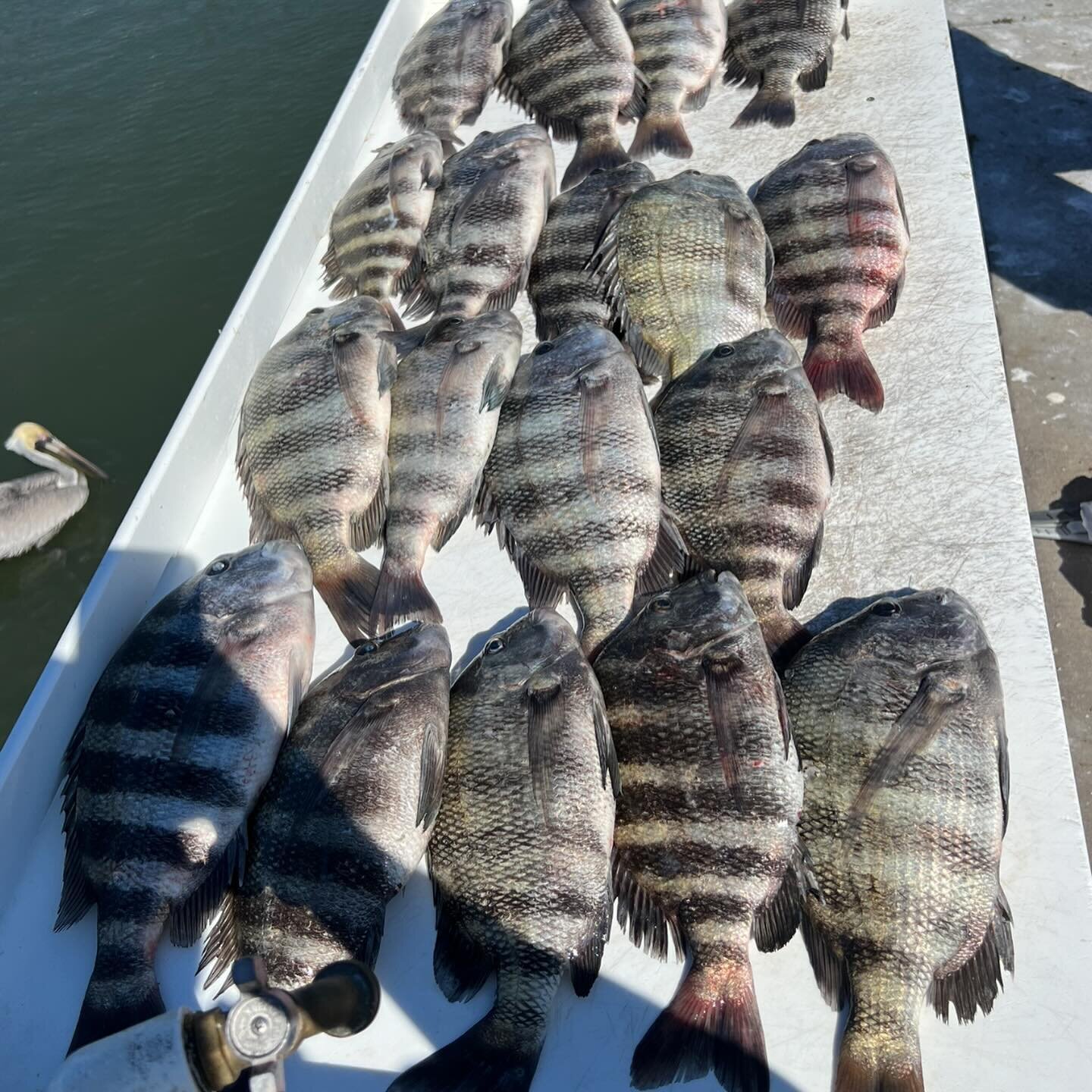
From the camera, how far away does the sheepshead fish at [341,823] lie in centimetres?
196

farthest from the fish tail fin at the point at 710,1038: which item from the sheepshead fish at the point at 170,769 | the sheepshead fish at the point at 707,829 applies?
the sheepshead fish at the point at 170,769

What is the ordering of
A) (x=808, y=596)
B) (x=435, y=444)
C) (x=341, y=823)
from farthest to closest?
1. (x=435, y=444)
2. (x=808, y=596)
3. (x=341, y=823)

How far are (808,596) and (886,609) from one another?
11.3 inches

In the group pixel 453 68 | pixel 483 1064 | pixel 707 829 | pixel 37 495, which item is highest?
pixel 453 68

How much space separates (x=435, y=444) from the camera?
2695 millimetres

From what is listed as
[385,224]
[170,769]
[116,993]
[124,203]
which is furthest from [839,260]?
[124,203]

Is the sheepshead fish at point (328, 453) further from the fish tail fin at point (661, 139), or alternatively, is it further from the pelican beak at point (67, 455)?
the pelican beak at point (67, 455)

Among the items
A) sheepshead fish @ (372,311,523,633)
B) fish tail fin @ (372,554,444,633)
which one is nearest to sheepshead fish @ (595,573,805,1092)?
fish tail fin @ (372,554,444,633)

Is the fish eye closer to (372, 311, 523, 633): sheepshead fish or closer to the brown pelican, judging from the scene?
(372, 311, 523, 633): sheepshead fish

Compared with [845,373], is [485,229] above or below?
above

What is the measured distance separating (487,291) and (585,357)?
0.62 metres

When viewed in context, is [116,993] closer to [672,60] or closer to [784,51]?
[672,60]

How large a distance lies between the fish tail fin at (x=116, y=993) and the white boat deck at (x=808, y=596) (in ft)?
0.21

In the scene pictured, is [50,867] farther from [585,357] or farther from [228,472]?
[585,357]
